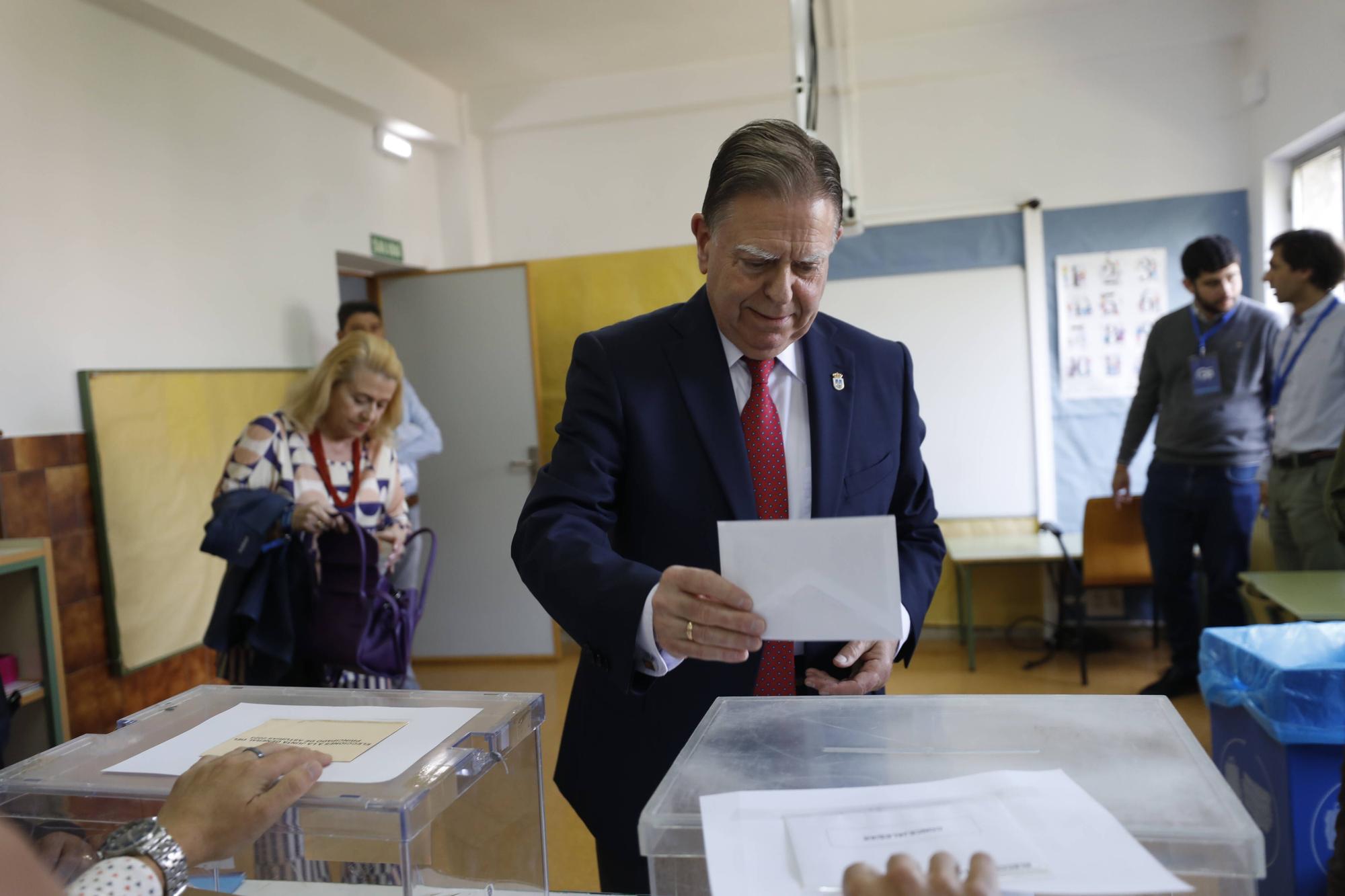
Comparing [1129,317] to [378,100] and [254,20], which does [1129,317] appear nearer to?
[378,100]

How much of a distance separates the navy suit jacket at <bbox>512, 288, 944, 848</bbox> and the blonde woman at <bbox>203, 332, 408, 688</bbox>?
46.6 inches

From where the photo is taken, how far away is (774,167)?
4.10ft

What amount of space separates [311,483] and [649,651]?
1.74 meters

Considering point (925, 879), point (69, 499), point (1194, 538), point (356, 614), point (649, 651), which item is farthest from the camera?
point (1194, 538)

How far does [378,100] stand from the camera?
4852mm

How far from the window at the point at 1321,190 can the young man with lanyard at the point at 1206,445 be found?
545 millimetres

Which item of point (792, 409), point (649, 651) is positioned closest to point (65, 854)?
point (649, 651)

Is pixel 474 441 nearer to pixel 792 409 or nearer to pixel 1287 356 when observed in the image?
pixel 1287 356

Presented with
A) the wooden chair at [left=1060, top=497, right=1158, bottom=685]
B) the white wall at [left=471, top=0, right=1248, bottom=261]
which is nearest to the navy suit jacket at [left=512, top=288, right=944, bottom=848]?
the white wall at [left=471, top=0, right=1248, bottom=261]

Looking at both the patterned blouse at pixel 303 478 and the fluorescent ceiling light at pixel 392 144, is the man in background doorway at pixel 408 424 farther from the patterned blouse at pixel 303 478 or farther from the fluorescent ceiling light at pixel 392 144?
the patterned blouse at pixel 303 478

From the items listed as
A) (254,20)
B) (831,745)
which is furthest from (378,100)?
(831,745)

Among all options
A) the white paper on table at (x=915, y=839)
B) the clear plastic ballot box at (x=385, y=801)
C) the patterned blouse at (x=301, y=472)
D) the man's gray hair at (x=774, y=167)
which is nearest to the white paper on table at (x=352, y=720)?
the clear plastic ballot box at (x=385, y=801)

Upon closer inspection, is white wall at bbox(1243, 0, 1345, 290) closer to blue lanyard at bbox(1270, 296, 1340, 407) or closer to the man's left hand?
blue lanyard at bbox(1270, 296, 1340, 407)

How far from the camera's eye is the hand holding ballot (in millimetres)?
598
